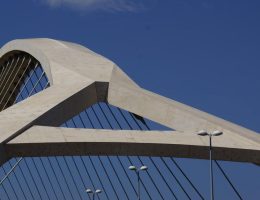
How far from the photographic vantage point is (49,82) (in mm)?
35031

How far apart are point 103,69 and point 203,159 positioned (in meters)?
9.13

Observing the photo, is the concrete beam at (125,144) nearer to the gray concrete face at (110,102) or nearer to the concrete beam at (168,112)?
the gray concrete face at (110,102)

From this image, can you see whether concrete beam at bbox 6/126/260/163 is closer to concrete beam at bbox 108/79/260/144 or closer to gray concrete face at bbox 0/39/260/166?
gray concrete face at bbox 0/39/260/166

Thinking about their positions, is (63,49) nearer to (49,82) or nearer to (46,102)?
(49,82)

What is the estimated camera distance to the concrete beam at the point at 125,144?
25.0 m

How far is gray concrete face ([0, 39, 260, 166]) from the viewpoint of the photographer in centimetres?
2536

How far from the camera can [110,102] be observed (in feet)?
→ 105

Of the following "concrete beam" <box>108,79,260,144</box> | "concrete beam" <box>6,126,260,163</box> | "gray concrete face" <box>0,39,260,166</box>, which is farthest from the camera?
"concrete beam" <box>108,79,260,144</box>

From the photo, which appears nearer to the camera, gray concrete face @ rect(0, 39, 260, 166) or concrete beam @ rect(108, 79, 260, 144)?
gray concrete face @ rect(0, 39, 260, 166)

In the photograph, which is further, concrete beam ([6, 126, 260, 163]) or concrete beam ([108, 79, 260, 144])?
concrete beam ([108, 79, 260, 144])

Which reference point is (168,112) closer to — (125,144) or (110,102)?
(110,102)

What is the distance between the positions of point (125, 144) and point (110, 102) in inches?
251

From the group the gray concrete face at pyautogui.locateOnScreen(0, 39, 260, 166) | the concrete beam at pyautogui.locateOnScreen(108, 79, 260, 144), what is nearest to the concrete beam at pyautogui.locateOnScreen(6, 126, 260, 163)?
the gray concrete face at pyautogui.locateOnScreen(0, 39, 260, 166)

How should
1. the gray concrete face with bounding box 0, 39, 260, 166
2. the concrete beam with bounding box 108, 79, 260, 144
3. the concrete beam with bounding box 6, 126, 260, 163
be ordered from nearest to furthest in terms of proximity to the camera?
the concrete beam with bounding box 6, 126, 260, 163 → the gray concrete face with bounding box 0, 39, 260, 166 → the concrete beam with bounding box 108, 79, 260, 144
